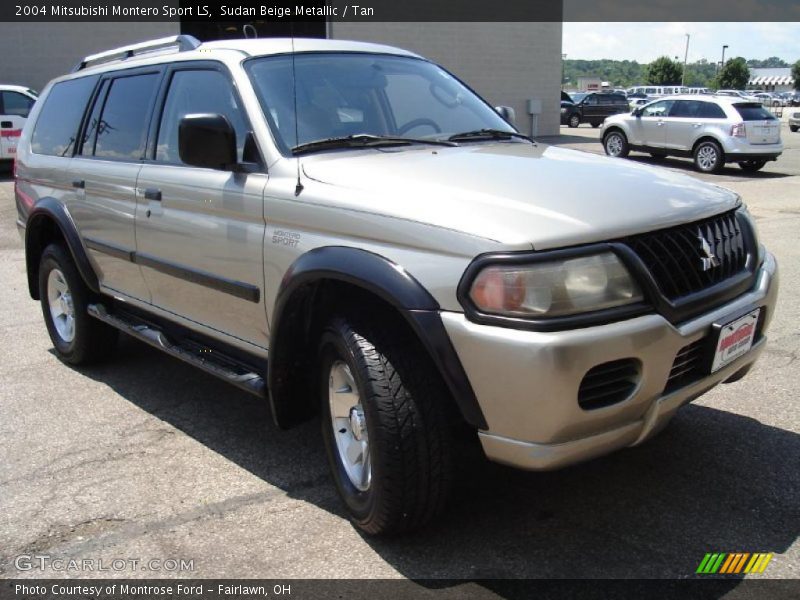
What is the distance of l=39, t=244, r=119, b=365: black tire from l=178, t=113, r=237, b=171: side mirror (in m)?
2.08

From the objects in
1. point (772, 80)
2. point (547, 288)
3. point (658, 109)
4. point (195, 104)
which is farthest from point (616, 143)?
point (772, 80)

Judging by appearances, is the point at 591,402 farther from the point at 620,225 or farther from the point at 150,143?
the point at 150,143

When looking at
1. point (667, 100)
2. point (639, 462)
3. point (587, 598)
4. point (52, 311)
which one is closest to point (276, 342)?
point (587, 598)

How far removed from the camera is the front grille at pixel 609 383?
2562 millimetres

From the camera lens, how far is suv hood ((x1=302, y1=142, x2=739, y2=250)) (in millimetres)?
2623

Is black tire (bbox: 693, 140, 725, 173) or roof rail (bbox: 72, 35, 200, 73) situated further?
black tire (bbox: 693, 140, 725, 173)

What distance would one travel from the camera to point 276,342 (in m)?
3.28

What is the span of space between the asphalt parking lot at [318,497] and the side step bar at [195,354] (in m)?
0.46

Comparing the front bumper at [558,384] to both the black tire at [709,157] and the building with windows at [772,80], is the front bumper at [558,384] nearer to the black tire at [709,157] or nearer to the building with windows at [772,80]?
the black tire at [709,157]

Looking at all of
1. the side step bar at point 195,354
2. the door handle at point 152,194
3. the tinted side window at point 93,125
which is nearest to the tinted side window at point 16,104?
the tinted side window at point 93,125

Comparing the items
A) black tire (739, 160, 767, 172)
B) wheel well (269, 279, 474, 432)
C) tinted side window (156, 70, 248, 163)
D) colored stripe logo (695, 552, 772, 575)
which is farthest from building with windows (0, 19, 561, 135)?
colored stripe logo (695, 552, 772, 575)

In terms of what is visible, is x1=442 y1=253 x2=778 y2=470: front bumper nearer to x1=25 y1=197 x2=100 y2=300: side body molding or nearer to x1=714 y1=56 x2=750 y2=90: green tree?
x1=25 y1=197 x2=100 y2=300: side body molding

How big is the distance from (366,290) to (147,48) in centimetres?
285

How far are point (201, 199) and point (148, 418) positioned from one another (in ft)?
4.68
